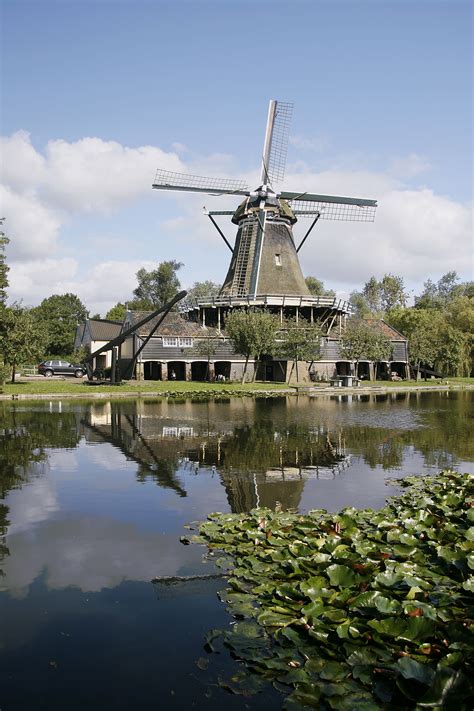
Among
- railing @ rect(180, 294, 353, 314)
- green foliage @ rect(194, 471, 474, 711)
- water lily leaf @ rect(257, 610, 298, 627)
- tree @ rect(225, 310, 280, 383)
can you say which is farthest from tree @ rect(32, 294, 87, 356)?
water lily leaf @ rect(257, 610, 298, 627)

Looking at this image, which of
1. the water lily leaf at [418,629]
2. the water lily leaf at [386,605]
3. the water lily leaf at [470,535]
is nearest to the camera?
the water lily leaf at [418,629]

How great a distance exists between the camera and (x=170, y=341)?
5359cm

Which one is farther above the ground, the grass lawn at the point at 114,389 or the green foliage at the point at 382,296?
the green foliage at the point at 382,296

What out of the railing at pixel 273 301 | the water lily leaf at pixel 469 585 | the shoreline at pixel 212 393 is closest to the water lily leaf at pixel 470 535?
the water lily leaf at pixel 469 585

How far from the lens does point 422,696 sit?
14.2 feet

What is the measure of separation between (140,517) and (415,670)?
5996 mm

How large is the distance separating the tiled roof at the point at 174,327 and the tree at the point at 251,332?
604cm

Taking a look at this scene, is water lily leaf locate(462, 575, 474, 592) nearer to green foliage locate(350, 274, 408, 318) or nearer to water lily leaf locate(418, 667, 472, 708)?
water lily leaf locate(418, 667, 472, 708)

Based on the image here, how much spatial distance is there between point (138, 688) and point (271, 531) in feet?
11.5

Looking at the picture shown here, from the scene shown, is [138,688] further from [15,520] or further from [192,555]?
[15,520]

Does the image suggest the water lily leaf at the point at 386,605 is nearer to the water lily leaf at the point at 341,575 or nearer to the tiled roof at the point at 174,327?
the water lily leaf at the point at 341,575

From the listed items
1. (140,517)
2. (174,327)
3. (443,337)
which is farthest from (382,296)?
(140,517)

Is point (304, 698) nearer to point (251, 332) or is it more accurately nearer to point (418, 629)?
point (418, 629)

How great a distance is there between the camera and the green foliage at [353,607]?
4.66 metres
